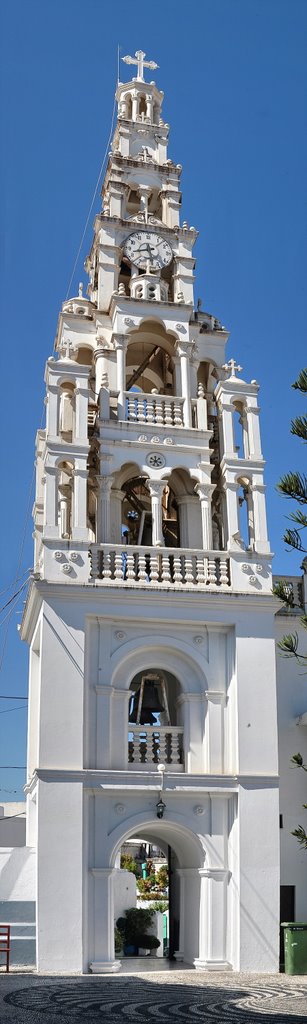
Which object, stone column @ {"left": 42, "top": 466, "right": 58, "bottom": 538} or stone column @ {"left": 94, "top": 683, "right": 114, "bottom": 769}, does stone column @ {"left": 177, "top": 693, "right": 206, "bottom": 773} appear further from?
stone column @ {"left": 42, "top": 466, "right": 58, "bottom": 538}

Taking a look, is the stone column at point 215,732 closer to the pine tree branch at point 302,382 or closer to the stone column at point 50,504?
the stone column at point 50,504

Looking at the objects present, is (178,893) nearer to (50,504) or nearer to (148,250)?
(50,504)

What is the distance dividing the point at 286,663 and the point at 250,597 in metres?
2.43

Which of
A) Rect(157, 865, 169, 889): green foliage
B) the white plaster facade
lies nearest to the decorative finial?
the white plaster facade

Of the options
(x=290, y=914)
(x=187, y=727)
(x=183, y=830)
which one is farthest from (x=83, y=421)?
(x=290, y=914)

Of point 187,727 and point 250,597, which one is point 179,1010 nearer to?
point 187,727

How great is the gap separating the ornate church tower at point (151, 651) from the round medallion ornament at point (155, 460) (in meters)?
0.03

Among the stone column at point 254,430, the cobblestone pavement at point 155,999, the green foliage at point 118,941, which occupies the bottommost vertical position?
the green foliage at point 118,941

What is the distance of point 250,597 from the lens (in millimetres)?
22281

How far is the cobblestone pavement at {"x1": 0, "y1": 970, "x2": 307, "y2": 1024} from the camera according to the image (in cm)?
1434

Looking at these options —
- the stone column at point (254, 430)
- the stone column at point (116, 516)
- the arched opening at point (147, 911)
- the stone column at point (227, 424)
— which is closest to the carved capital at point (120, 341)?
the stone column at point (227, 424)

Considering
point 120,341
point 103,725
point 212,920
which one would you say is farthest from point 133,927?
point 120,341

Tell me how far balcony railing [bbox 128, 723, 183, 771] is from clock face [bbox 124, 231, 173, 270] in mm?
11313

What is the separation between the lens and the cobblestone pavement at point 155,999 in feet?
47.1
